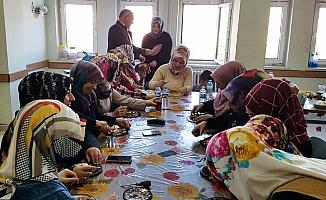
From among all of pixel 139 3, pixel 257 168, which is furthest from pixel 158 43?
pixel 257 168

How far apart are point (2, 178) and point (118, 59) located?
2288 mm

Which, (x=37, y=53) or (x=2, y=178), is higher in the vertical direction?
(x=37, y=53)

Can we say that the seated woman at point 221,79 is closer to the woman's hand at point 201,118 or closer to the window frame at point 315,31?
the woman's hand at point 201,118

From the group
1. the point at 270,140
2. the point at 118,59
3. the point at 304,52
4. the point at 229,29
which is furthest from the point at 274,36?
the point at 270,140

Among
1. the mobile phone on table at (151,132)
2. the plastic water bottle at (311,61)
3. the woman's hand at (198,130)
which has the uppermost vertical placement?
the plastic water bottle at (311,61)

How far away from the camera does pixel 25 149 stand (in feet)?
3.65

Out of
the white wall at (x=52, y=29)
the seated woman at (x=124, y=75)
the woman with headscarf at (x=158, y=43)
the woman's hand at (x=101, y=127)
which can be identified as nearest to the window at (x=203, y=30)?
the woman with headscarf at (x=158, y=43)

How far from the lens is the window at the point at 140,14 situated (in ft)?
17.2

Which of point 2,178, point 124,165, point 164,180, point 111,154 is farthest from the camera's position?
point 111,154

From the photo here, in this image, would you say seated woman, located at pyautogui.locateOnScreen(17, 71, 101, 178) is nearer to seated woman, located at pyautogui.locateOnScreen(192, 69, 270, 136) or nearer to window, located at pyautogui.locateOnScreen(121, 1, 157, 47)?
seated woman, located at pyautogui.locateOnScreen(192, 69, 270, 136)

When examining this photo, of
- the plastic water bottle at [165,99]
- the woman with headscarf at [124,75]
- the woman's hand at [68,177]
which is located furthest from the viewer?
the woman with headscarf at [124,75]

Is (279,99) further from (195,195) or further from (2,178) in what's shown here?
(2,178)

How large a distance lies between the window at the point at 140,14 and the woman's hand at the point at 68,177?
13.5 feet

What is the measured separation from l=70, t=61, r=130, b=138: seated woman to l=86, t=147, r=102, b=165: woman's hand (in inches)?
13.1
